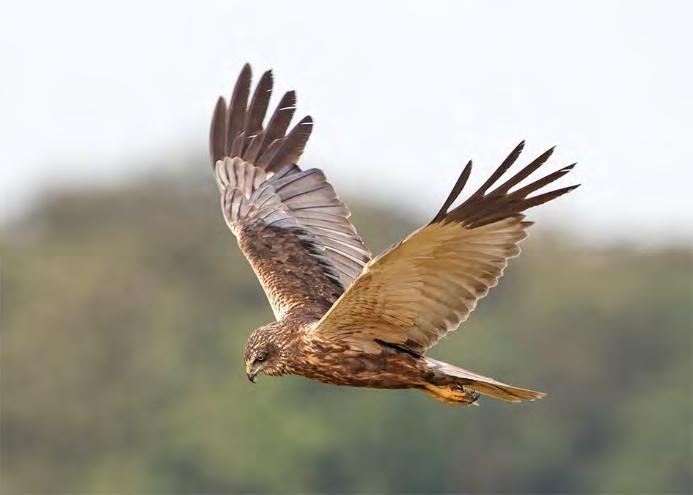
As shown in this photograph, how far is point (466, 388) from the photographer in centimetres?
1451

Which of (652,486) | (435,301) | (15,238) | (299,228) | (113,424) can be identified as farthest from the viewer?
(15,238)

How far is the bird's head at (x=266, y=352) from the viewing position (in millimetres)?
14164

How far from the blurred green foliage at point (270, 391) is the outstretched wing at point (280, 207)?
36020 millimetres

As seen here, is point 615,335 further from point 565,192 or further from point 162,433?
point 565,192

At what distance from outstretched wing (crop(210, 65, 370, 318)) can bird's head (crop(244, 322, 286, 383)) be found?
578 millimetres

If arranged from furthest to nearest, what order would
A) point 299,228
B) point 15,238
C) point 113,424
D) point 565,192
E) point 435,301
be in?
1. point 15,238
2. point 113,424
3. point 299,228
4. point 435,301
5. point 565,192

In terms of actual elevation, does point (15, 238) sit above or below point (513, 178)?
above

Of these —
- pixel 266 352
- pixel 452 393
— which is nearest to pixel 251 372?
pixel 266 352

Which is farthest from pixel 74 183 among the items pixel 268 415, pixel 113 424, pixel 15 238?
pixel 268 415

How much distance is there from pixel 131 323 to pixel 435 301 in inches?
1838

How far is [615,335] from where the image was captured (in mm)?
65375

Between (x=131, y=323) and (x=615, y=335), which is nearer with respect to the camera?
(x=131, y=323)

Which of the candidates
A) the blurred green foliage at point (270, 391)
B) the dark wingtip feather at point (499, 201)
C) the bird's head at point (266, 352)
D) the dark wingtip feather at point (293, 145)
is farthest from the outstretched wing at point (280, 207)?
the blurred green foliage at point (270, 391)

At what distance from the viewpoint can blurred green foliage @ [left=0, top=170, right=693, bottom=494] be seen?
5753 centimetres
